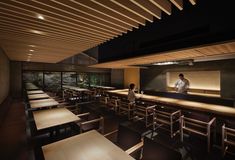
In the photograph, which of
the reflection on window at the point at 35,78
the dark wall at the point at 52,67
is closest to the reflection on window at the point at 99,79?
the dark wall at the point at 52,67

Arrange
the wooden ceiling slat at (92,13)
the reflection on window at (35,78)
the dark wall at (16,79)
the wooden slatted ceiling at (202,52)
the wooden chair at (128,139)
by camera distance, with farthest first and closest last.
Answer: the reflection on window at (35,78)
the dark wall at (16,79)
the wooden slatted ceiling at (202,52)
the wooden ceiling slat at (92,13)
the wooden chair at (128,139)

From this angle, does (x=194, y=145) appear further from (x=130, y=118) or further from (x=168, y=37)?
(x=168, y=37)

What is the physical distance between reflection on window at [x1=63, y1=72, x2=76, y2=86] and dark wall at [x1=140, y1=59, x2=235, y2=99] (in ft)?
17.1

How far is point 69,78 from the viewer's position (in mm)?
9953

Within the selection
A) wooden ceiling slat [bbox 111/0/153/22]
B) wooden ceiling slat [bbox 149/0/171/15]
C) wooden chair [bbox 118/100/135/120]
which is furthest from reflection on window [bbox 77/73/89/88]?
→ wooden ceiling slat [bbox 149/0/171/15]

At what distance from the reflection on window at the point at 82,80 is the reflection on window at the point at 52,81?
149 centimetres

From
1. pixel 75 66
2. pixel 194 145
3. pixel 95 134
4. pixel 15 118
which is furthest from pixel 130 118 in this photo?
pixel 75 66

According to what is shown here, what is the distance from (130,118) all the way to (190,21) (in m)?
3.62

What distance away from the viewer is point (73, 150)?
4.98 ft

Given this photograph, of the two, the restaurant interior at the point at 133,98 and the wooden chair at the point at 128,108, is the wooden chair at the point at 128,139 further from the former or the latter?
the wooden chair at the point at 128,108

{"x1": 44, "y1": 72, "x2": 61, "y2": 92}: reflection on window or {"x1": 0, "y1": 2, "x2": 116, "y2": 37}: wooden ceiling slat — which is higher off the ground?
{"x1": 0, "y1": 2, "x2": 116, "y2": 37}: wooden ceiling slat

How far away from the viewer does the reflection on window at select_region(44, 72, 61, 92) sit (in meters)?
8.84

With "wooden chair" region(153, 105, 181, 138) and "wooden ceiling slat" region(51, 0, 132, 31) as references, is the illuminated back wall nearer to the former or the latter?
"wooden chair" region(153, 105, 181, 138)

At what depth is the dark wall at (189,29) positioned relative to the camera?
9.61 feet
